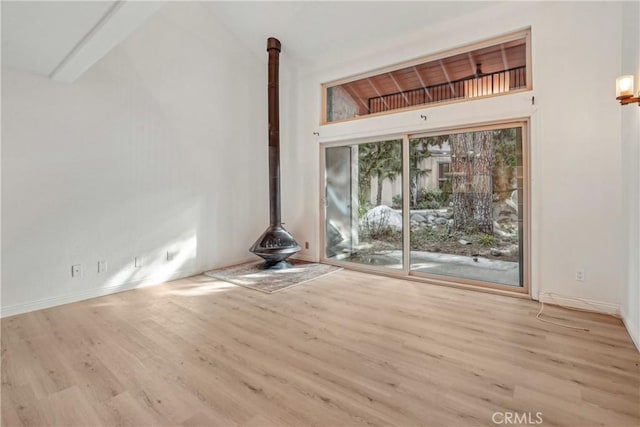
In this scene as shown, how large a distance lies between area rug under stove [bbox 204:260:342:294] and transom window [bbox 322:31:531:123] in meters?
2.37

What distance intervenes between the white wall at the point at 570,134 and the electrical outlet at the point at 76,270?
459cm

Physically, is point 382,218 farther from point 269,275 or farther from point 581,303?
point 581,303

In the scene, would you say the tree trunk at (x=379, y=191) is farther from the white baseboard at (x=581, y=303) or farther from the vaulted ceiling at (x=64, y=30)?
the vaulted ceiling at (x=64, y=30)

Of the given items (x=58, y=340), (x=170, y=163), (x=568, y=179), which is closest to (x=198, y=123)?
(x=170, y=163)

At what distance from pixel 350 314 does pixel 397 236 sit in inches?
70.3

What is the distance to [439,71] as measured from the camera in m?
4.02

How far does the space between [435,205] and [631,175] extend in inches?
73.6

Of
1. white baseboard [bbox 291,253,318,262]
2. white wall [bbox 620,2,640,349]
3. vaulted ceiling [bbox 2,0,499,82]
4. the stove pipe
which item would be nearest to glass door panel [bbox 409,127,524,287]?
white wall [bbox 620,2,640,349]

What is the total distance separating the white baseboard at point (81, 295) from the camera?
9.82ft

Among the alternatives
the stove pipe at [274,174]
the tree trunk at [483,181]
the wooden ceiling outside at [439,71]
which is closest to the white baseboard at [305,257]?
the stove pipe at [274,174]

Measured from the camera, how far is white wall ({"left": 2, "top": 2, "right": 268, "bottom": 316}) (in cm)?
304

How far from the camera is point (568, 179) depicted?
3.09 metres

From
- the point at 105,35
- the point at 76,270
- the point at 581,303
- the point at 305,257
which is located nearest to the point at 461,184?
the point at 581,303

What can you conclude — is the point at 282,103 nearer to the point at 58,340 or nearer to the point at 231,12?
the point at 231,12
